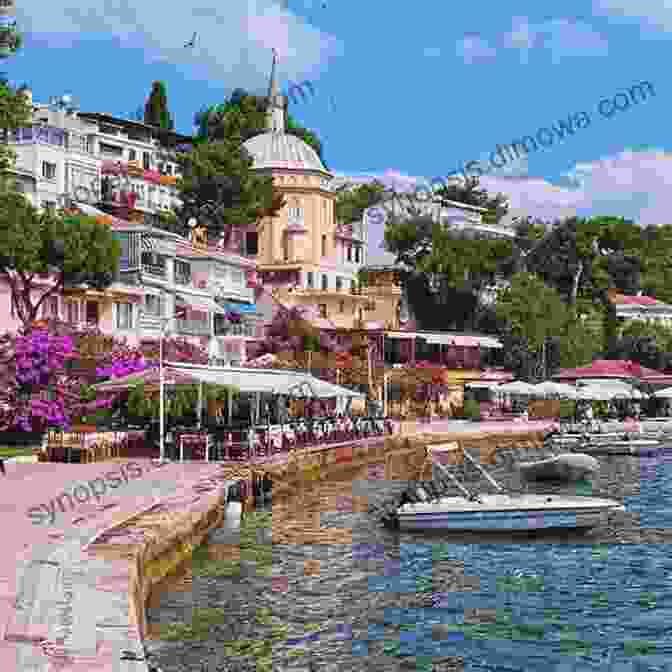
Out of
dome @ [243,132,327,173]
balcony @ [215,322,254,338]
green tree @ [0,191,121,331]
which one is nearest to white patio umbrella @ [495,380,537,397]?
balcony @ [215,322,254,338]

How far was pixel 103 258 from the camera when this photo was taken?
4922 cm

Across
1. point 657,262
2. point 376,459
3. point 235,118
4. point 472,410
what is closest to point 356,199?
point 235,118

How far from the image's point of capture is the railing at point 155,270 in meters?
59.9

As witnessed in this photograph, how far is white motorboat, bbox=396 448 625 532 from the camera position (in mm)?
24969

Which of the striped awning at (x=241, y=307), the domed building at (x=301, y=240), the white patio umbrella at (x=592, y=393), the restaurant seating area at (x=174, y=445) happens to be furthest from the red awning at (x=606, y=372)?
the restaurant seating area at (x=174, y=445)

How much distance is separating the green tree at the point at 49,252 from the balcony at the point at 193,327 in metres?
10.8

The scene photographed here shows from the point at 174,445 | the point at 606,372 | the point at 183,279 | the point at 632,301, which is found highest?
the point at 632,301

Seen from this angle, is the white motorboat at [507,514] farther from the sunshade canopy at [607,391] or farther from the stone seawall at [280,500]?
the sunshade canopy at [607,391]

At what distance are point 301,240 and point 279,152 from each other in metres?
7.09

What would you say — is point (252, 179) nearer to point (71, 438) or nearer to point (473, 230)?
point (473, 230)

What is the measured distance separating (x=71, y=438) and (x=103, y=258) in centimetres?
1526

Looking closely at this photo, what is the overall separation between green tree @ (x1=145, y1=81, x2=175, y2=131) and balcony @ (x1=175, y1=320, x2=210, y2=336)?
4002 cm

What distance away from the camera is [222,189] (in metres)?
77.6

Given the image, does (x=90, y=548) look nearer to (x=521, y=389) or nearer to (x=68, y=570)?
(x=68, y=570)
